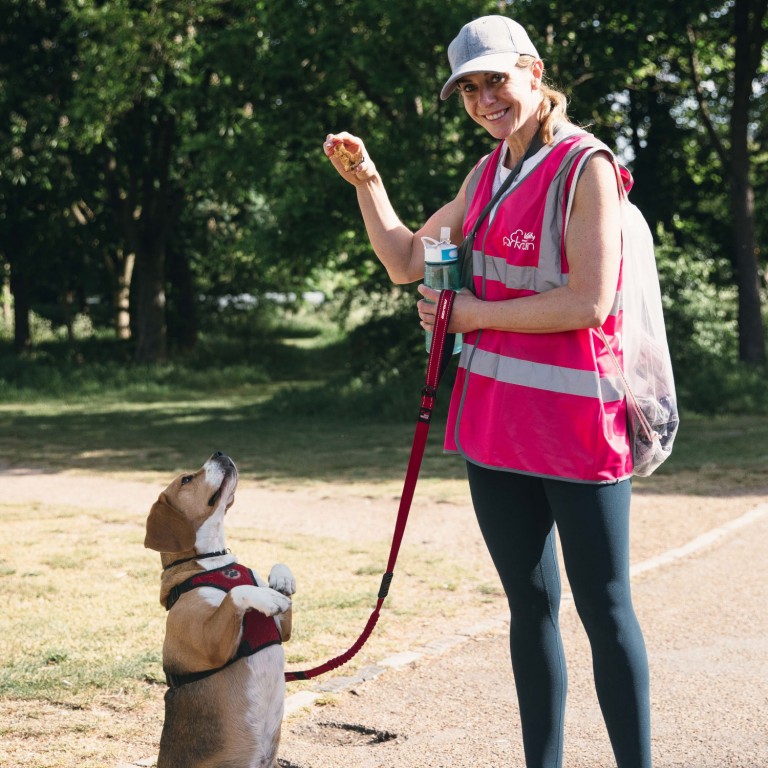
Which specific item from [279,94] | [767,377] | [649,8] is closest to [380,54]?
[279,94]

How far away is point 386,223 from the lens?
313 cm

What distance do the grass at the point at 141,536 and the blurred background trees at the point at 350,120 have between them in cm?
288

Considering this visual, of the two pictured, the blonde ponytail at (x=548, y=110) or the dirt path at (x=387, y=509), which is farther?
the dirt path at (x=387, y=509)

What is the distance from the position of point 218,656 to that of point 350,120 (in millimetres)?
15617

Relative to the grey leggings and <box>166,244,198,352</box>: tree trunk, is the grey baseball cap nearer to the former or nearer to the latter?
the grey leggings

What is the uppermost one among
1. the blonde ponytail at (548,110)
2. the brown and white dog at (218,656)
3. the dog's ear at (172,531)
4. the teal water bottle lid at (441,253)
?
the blonde ponytail at (548,110)

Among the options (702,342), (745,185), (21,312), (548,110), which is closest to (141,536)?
(548,110)

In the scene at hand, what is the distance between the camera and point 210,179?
61.3ft

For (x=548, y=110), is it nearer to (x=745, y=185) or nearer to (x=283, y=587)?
(x=283, y=587)

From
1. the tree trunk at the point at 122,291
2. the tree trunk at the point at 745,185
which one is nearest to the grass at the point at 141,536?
the tree trunk at the point at 745,185

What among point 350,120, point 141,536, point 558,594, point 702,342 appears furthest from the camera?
point 350,120

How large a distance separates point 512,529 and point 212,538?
2.79 ft

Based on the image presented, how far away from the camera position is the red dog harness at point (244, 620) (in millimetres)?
2801

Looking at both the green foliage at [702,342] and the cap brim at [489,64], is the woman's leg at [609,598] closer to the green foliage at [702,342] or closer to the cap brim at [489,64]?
the cap brim at [489,64]
